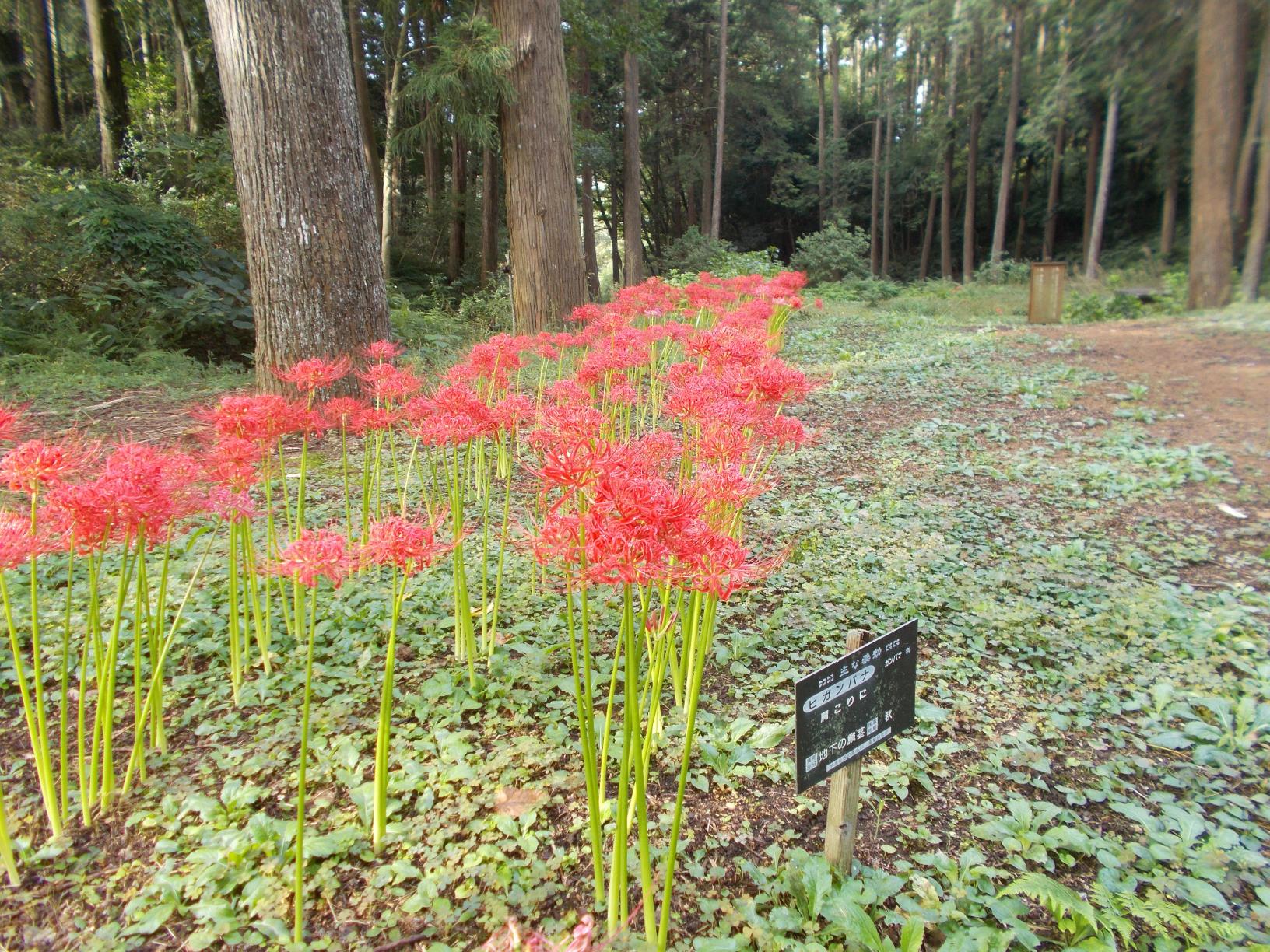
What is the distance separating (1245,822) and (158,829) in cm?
307

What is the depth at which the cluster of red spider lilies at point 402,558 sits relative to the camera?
1.41 meters

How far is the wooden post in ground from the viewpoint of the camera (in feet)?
5.82

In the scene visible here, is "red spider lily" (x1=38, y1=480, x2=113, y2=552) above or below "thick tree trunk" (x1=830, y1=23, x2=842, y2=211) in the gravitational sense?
below

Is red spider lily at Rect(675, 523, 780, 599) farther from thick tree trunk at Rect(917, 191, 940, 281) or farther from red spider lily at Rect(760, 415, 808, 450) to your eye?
thick tree trunk at Rect(917, 191, 940, 281)

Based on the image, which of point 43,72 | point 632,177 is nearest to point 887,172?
point 632,177

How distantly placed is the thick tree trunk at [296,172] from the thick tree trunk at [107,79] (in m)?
8.24

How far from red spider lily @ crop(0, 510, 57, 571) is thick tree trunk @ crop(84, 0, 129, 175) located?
11814 millimetres

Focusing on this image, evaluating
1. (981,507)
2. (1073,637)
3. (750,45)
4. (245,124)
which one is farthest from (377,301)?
(750,45)

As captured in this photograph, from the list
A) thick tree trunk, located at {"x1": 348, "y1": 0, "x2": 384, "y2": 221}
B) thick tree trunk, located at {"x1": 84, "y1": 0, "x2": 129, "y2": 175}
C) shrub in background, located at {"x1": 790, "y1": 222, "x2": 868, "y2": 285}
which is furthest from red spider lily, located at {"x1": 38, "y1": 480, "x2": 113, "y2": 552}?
shrub in background, located at {"x1": 790, "y1": 222, "x2": 868, "y2": 285}

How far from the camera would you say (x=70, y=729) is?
2.30 metres

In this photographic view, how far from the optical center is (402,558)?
1464mm

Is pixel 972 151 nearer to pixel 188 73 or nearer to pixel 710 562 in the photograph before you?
pixel 188 73

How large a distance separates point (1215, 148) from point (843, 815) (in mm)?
15074

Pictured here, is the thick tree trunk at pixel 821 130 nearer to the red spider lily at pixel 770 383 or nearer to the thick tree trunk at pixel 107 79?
the thick tree trunk at pixel 107 79
